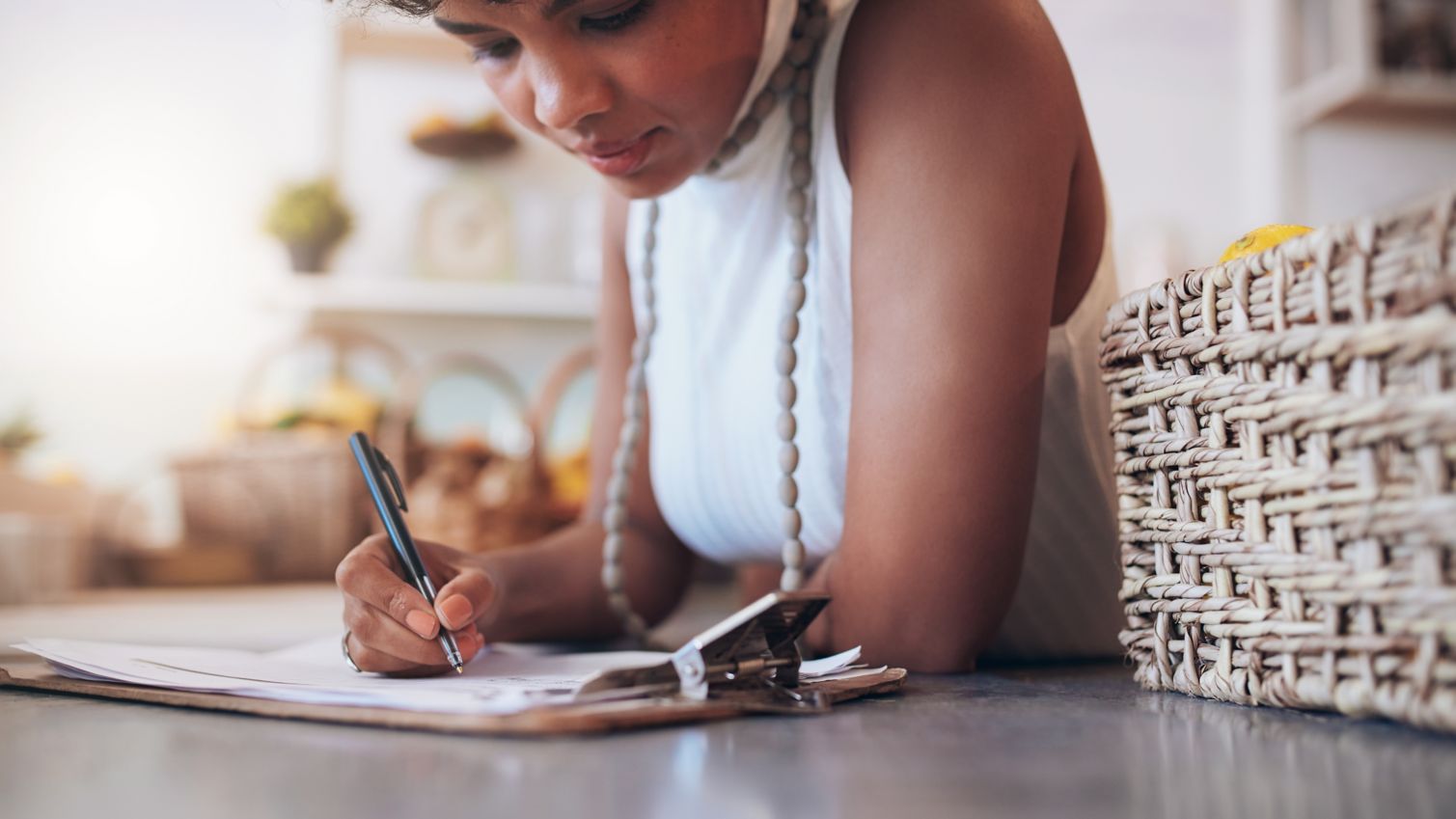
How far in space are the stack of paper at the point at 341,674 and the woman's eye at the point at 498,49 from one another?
398mm

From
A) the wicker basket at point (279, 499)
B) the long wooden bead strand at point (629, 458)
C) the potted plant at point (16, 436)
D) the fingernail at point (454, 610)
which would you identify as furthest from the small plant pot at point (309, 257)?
the fingernail at point (454, 610)

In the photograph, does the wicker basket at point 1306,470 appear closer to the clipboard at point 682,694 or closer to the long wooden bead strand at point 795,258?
the clipboard at point 682,694

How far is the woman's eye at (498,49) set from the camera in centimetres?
80

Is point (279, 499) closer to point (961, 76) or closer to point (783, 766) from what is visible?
point (961, 76)

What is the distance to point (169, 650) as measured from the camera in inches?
29.6

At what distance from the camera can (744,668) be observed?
0.58 m

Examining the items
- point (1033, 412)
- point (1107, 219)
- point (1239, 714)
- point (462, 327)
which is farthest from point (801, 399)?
point (462, 327)

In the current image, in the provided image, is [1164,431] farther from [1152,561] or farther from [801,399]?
[801,399]

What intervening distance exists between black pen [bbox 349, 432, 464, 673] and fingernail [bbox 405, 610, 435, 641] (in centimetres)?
2

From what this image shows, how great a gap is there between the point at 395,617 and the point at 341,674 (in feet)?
0.18

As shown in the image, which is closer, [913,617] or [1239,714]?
[1239,714]

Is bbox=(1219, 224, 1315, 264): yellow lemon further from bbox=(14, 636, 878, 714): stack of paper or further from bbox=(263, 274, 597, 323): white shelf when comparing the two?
bbox=(263, 274, 597, 323): white shelf

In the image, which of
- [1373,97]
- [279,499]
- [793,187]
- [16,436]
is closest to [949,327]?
[793,187]

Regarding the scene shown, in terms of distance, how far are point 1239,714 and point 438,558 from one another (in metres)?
0.49
